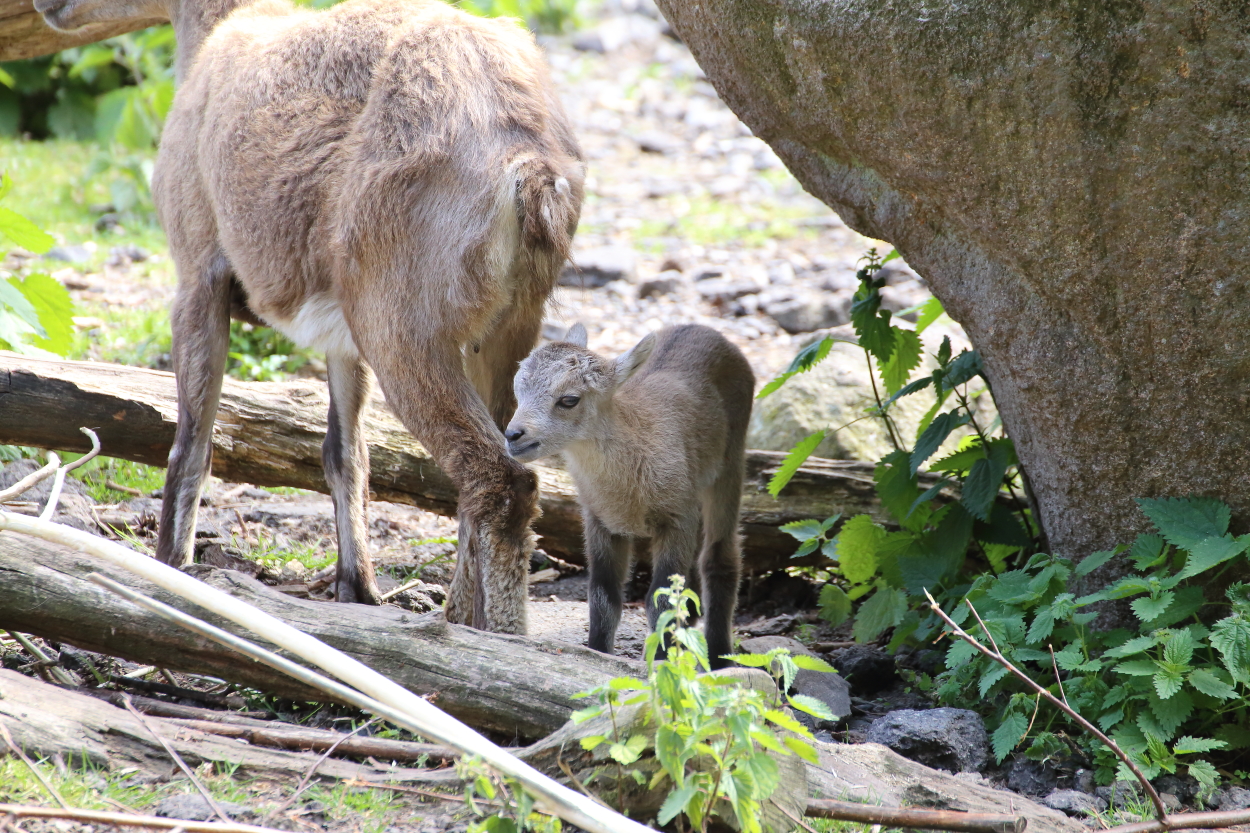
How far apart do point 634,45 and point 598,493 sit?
1442 cm

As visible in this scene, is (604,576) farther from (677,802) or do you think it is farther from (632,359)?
(677,802)

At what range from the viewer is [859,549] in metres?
5.02

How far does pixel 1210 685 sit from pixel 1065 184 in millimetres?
1688

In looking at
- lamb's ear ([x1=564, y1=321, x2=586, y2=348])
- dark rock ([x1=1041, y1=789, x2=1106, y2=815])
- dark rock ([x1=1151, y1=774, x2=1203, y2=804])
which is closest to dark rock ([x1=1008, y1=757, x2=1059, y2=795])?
dark rock ([x1=1041, y1=789, x2=1106, y2=815])

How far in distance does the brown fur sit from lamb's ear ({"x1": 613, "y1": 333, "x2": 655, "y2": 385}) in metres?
0.43

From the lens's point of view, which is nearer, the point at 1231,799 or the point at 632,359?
the point at 1231,799

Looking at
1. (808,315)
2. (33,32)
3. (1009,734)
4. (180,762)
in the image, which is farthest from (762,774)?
(808,315)

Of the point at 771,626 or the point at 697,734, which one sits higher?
the point at 697,734

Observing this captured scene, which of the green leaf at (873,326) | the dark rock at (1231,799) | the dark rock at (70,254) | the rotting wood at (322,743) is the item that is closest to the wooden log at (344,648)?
the rotting wood at (322,743)

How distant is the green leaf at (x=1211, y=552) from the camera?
354cm

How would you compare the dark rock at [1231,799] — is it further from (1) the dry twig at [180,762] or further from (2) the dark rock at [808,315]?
(2) the dark rock at [808,315]

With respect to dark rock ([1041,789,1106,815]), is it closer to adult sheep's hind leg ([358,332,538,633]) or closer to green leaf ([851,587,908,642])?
green leaf ([851,587,908,642])

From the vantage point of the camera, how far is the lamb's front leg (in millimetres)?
4547

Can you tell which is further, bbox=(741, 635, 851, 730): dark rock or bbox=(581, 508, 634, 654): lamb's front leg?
bbox=(581, 508, 634, 654): lamb's front leg
